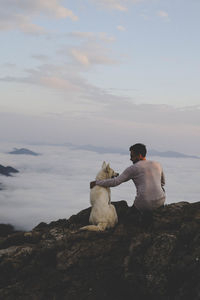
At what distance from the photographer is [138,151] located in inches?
366

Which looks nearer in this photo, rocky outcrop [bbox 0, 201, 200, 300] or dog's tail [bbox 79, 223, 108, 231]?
rocky outcrop [bbox 0, 201, 200, 300]

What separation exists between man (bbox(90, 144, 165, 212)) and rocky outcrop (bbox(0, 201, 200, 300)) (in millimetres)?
541

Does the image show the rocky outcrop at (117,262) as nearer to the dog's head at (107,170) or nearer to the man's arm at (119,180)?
the man's arm at (119,180)

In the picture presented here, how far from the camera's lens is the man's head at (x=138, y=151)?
365 inches

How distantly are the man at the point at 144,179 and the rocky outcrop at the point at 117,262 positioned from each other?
0.54m

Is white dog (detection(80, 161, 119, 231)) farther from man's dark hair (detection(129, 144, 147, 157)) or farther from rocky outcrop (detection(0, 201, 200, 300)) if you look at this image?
man's dark hair (detection(129, 144, 147, 157))

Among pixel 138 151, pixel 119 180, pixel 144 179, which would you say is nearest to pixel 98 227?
pixel 119 180

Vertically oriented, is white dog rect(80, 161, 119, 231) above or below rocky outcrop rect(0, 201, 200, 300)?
above

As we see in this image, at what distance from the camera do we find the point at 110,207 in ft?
32.0

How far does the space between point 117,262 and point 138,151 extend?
3464 millimetres

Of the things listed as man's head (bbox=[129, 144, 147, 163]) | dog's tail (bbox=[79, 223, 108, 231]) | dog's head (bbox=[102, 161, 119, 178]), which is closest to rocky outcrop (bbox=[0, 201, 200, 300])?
dog's tail (bbox=[79, 223, 108, 231])

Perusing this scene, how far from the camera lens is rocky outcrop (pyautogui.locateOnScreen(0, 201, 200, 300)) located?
6.85 meters

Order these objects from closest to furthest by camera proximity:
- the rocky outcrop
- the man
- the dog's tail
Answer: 1. the rocky outcrop
2. the man
3. the dog's tail

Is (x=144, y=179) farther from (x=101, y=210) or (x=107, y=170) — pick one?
(x=101, y=210)
